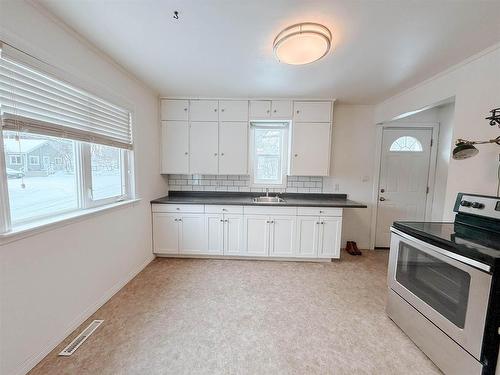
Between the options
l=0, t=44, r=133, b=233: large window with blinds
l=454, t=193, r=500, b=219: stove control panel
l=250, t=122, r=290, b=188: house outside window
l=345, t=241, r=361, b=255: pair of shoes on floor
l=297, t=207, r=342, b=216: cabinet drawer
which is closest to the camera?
l=0, t=44, r=133, b=233: large window with blinds

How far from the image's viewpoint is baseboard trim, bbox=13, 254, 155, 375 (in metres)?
1.36

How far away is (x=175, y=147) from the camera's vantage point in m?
3.24

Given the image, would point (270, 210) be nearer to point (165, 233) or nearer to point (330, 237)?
point (330, 237)

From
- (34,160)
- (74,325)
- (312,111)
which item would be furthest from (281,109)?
(74,325)

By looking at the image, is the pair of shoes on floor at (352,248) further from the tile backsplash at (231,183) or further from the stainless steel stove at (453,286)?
the stainless steel stove at (453,286)

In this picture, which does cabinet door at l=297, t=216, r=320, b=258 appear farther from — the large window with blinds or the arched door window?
the large window with blinds

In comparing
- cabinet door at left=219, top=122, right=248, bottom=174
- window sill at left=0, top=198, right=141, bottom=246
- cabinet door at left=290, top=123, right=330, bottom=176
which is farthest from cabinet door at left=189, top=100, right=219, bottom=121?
window sill at left=0, top=198, right=141, bottom=246

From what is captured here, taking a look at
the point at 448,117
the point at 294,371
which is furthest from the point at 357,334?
the point at 448,117

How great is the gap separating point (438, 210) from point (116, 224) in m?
4.58

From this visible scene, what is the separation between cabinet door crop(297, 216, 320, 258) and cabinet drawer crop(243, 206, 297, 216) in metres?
0.16

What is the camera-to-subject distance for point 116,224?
7.40 ft

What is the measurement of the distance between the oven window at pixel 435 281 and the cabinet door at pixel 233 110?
2.52 m

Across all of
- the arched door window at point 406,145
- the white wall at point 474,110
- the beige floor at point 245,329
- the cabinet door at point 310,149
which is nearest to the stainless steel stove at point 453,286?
the beige floor at point 245,329

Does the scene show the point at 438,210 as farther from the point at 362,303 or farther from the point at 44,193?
the point at 44,193
